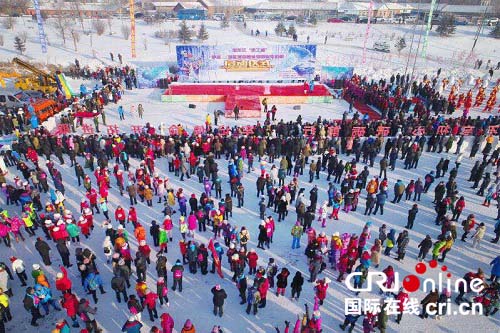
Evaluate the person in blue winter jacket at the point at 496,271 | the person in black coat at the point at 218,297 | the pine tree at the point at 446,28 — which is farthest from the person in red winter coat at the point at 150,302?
the pine tree at the point at 446,28

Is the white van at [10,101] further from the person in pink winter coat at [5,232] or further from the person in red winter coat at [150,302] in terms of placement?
the person in red winter coat at [150,302]

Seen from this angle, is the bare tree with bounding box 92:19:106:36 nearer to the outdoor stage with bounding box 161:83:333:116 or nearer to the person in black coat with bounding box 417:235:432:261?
the outdoor stage with bounding box 161:83:333:116

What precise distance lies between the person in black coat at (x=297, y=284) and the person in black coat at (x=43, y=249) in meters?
6.59

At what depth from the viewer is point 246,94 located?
992 inches

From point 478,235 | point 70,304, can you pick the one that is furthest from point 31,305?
point 478,235

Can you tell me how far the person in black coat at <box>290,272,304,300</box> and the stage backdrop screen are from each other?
65.9 feet

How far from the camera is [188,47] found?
25.0 m

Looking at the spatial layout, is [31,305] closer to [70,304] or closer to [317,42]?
[70,304]

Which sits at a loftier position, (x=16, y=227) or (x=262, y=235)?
(x=262, y=235)

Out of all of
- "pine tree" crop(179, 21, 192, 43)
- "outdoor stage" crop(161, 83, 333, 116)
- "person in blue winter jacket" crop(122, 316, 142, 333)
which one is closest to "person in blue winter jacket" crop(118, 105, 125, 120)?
"outdoor stage" crop(161, 83, 333, 116)

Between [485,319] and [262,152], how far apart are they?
9.49 meters

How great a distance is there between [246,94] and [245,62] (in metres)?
2.43

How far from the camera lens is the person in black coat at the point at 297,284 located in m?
7.92

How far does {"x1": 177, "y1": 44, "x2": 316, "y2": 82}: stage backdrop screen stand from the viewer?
81.9 ft
